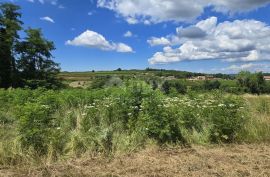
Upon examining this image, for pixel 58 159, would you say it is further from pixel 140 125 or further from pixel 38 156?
pixel 140 125

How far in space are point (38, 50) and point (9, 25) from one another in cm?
453

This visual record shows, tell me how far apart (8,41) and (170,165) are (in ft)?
124

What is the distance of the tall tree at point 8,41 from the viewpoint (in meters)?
40.5

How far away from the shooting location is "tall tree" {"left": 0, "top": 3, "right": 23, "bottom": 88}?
4050 cm

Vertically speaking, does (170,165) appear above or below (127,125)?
below

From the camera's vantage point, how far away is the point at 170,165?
5742 millimetres

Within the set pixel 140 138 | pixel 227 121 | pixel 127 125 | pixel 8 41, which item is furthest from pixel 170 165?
pixel 8 41

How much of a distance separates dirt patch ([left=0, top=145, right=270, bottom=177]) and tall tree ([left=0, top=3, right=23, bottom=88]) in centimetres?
3657

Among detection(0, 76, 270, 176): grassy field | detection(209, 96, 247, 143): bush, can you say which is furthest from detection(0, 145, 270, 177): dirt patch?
detection(209, 96, 247, 143): bush

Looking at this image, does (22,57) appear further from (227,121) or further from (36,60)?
(227,121)

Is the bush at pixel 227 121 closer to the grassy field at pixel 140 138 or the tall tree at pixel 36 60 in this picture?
the grassy field at pixel 140 138

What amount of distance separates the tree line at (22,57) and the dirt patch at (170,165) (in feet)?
115

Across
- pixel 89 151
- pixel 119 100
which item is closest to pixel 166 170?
pixel 89 151

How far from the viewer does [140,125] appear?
7.21 meters
